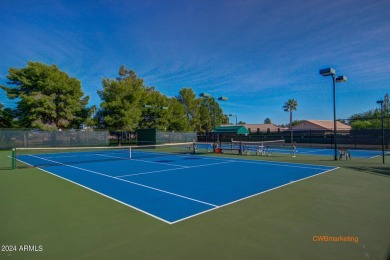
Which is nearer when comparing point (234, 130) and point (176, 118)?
point (234, 130)

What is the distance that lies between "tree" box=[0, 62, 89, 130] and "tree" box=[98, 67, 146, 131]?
4.95 m

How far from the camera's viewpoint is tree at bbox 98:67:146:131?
42.2 m

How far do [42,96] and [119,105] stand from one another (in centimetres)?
1129

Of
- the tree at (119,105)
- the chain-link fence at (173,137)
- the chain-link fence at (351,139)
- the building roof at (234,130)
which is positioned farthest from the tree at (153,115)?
the building roof at (234,130)

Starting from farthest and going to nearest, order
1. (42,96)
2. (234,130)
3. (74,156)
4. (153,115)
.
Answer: (153,115), (42,96), (74,156), (234,130)

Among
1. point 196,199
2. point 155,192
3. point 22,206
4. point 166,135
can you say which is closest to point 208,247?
point 196,199

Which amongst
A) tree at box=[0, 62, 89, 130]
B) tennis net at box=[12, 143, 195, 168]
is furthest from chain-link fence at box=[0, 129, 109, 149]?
tennis net at box=[12, 143, 195, 168]

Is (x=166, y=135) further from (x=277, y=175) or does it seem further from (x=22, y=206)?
(x=22, y=206)

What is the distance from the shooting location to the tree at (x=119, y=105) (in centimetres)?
4222

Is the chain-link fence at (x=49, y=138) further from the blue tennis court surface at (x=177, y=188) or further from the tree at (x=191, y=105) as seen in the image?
the tree at (x=191, y=105)

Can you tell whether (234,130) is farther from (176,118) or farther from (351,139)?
(176,118)

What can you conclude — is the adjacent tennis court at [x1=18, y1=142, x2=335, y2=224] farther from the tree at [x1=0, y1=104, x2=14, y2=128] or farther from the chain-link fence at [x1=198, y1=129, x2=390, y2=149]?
the tree at [x1=0, y1=104, x2=14, y2=128]

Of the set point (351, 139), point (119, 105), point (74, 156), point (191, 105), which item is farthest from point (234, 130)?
point (191, 105)

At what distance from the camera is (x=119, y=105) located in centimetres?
4238
